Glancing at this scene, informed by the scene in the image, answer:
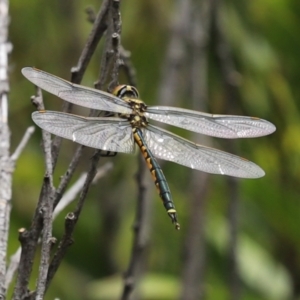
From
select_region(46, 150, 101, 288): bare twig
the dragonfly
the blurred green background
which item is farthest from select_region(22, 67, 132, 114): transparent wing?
the blurred green background

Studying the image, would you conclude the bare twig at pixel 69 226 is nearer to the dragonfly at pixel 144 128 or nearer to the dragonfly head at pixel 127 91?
the dragonfly at pixel 144 128

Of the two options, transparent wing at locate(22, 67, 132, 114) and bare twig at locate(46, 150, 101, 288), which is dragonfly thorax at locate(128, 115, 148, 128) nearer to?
transparent wing at locate(22, 67, 132, 114)

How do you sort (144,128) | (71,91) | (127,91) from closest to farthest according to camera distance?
(71,91)
(127,91)
(144,128)

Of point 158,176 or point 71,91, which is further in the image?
point 158,176

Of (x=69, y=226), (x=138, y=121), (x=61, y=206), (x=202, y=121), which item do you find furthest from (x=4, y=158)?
(x=202, y=121)

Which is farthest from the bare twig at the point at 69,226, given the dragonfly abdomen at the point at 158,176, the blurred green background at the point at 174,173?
the blurred green background at the point at 174,173

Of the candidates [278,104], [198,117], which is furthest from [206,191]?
[278,104]

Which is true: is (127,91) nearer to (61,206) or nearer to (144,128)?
(144,128)

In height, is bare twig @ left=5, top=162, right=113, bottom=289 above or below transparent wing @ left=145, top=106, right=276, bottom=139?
below
